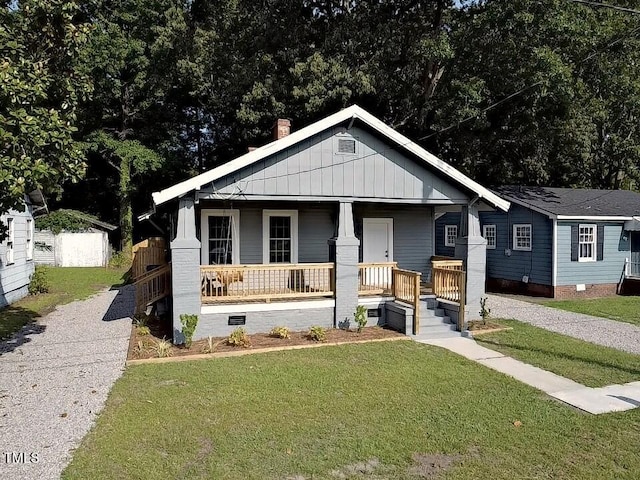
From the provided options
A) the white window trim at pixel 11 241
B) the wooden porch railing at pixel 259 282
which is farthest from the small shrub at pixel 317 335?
the white window trim at pixel 11 241

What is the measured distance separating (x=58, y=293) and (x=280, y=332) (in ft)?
39.6

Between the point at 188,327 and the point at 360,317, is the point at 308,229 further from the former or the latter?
the point at 188,327

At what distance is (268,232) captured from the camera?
13.2m

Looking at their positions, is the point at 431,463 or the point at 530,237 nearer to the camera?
the point at 431,463

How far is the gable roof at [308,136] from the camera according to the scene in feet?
31.7

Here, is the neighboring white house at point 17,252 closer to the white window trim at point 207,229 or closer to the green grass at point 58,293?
the green grass at point 58,293

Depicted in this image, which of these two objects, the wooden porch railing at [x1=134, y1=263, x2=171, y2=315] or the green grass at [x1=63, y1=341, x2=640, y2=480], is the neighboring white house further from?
the green grass at [x1=63, y1=341, x2=640, y2=480]

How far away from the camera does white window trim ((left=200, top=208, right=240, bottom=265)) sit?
1263 centimetres

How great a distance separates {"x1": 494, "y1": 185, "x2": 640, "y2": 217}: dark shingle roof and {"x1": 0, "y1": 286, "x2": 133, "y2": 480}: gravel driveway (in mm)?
15215

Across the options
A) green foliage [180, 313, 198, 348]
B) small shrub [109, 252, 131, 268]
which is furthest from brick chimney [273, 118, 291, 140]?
small shrub [109, 252, 131, 268]

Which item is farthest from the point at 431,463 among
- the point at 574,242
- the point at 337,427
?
the point at 574,242

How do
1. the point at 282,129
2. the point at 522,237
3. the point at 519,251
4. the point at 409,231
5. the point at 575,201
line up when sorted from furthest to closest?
the point at 575,201
the point at 519,251
the point at 522,237
the point at 409,231
the point at 282,129

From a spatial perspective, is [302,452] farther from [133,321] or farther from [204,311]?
[133,321]

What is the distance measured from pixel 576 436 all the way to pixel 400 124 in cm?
2030
